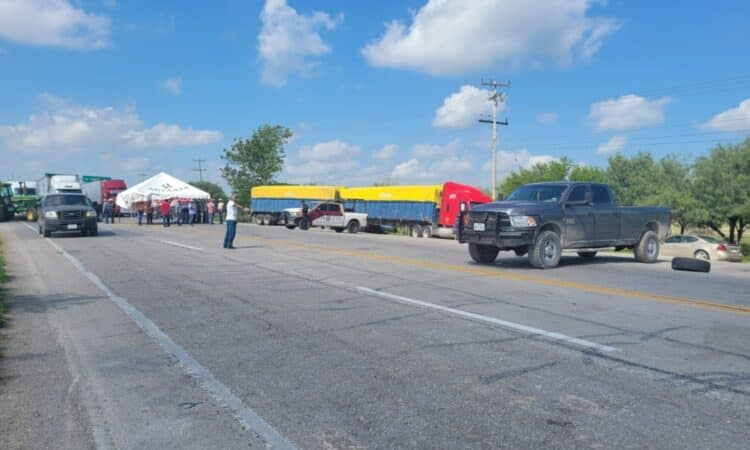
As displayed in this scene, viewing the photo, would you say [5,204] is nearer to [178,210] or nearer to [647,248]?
[178,210]

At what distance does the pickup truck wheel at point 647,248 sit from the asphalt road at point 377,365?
14.3 feet

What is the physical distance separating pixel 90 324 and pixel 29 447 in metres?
3.69

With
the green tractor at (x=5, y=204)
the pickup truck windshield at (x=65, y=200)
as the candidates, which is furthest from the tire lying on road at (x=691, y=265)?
the green tractor at (x=5, y=204)

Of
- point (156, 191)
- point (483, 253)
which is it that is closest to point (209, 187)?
point (156, 191)

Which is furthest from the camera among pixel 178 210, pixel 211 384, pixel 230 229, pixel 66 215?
pixel 178 210

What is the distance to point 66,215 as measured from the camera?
23203 millimetres


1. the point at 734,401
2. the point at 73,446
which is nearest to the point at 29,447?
the point at 73,446

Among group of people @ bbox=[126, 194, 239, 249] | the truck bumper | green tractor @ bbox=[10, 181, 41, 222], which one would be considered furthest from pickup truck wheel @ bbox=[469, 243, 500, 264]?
green tractor @ bbox=[10, 181, 41, 222]

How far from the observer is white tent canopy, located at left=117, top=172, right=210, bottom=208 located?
3969 cm

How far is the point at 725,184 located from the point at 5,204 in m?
53.0

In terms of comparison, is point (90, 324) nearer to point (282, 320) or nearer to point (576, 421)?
point (282, 320)

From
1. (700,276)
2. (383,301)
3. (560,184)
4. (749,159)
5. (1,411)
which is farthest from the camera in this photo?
(749,159)

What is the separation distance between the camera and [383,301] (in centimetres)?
815

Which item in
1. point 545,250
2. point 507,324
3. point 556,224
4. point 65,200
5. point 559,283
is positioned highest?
point 65,200
